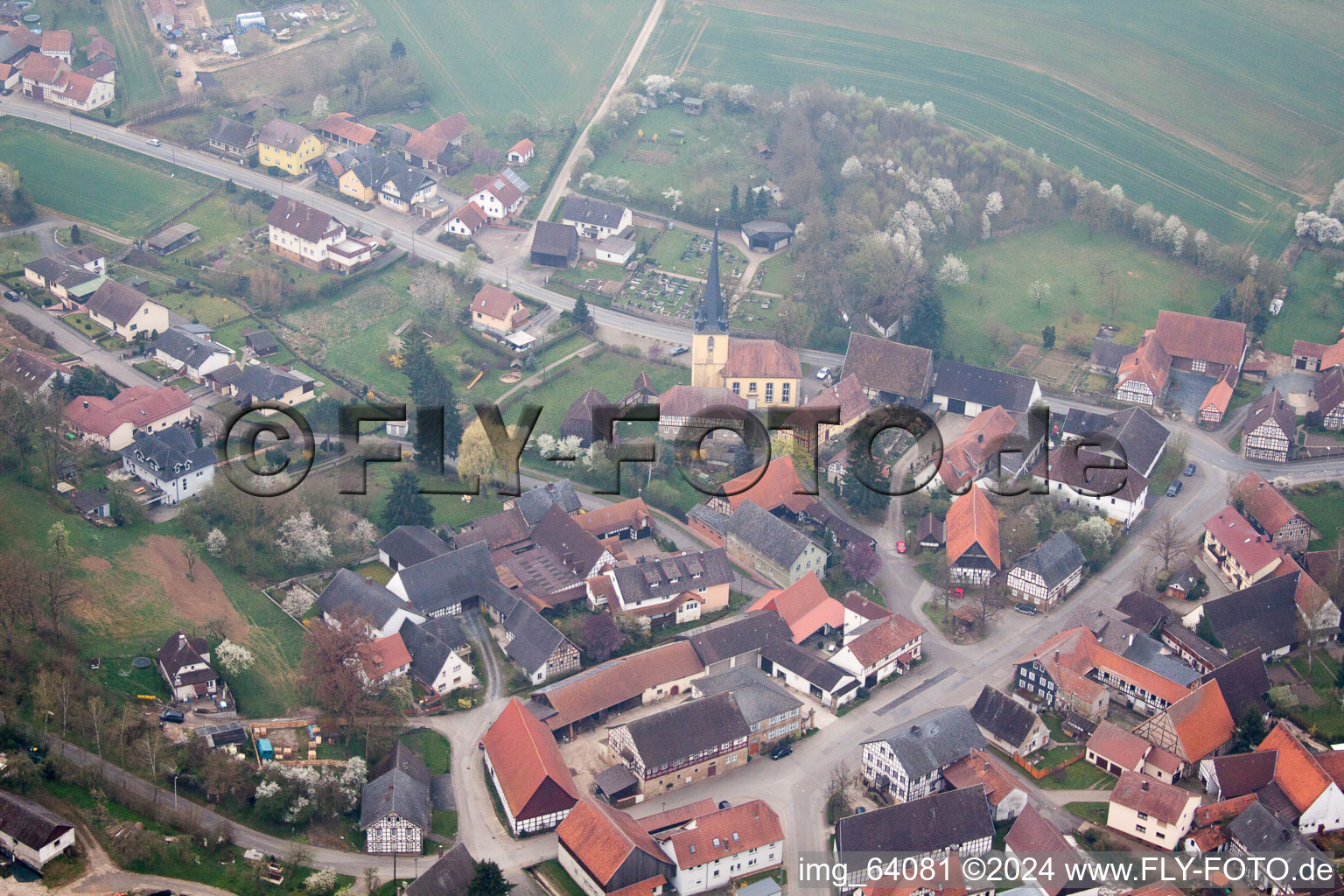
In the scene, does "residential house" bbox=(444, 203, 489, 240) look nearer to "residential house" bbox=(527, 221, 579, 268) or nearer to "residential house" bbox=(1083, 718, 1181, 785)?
"residential house" bbox=(527, 221, 579, 268)

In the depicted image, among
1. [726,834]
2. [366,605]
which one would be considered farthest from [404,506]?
[726,834]

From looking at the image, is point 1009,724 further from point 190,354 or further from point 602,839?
point 190,354

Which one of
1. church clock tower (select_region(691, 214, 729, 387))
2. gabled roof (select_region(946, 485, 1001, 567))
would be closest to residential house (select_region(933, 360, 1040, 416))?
gabled roof (select_region(946, 485, 1001, 567))

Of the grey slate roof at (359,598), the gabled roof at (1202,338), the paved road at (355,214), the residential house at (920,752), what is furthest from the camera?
the paved road at (355,214)

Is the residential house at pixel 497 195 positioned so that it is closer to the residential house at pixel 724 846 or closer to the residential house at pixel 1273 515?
the residential house at pixel 1273 515

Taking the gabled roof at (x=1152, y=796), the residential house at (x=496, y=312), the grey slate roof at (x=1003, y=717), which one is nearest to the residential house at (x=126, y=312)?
the residential house at (x=496, y=312)

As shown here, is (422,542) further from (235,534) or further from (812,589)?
(812,589)

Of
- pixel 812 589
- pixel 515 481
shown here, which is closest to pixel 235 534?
pixel 515 481
